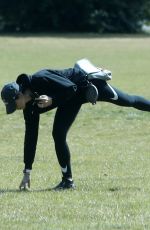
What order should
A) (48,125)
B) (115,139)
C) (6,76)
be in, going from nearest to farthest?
(115,139) → (48,125) → (6,76)

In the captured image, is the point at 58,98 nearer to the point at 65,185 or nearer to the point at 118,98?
the point at 118,98

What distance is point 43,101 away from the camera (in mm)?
8242

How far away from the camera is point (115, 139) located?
15180 millimetres

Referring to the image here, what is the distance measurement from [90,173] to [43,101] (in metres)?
2.46

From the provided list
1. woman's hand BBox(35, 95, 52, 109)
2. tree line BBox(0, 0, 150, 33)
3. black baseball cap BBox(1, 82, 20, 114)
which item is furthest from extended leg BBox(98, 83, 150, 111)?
tree line BBox(0, 0, 150, 33)

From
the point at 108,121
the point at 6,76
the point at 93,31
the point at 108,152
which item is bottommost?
the point at 93,31

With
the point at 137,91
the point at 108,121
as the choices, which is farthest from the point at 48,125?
the point at 137,91

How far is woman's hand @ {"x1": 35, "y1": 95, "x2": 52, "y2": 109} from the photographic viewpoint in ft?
27.1

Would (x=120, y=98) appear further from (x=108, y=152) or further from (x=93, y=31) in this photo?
(x=93, y=31)

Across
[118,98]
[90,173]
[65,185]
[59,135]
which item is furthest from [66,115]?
[90,173]

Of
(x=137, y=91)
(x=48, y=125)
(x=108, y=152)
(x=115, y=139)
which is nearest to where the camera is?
(x=108, y=152)

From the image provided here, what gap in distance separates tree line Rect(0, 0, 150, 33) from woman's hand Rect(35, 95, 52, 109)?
50.3m

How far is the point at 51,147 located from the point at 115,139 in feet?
5.31

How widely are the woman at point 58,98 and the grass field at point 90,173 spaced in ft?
1.58
